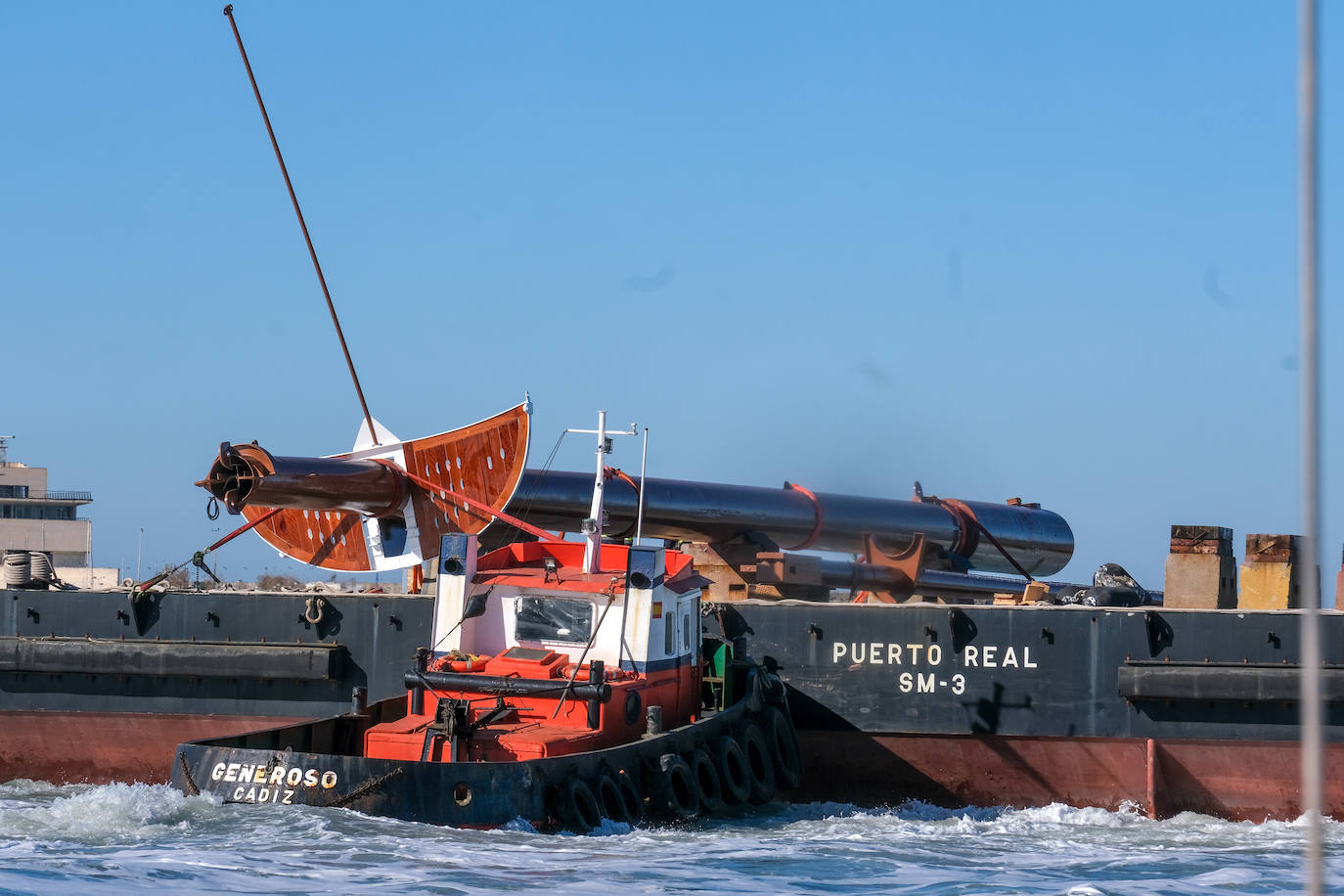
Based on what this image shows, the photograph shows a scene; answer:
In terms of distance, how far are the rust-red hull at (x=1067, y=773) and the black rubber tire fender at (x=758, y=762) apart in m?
1.75

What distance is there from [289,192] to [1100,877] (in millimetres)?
13696

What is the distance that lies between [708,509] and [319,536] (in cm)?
579

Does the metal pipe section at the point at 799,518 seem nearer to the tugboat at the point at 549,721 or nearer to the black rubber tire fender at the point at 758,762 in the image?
the tugboat at the point at 549,721

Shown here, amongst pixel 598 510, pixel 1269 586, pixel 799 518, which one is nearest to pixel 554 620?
pixel 598 510

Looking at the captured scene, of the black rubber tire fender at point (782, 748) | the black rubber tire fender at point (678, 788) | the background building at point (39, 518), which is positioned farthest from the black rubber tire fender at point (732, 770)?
the background building at point (39, 518)

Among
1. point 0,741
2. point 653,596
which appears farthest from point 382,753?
point 0,741

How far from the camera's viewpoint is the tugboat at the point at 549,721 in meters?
13.5

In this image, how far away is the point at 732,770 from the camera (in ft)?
55.1

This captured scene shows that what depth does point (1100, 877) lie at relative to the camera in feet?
45.6

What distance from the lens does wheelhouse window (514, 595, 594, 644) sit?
16.3 m

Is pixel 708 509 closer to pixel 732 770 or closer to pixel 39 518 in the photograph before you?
pixel 732 770

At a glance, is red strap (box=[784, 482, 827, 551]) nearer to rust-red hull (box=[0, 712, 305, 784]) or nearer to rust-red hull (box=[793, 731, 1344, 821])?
rust-red hull (box=[793, 731, 1344, 821])

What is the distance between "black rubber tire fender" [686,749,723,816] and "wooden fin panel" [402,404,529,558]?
5.00 metres

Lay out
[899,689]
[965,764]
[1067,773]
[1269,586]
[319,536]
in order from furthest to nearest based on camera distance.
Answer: [319,536] → [1269,586] → [899,689] → [965,764] → [1067,773]
